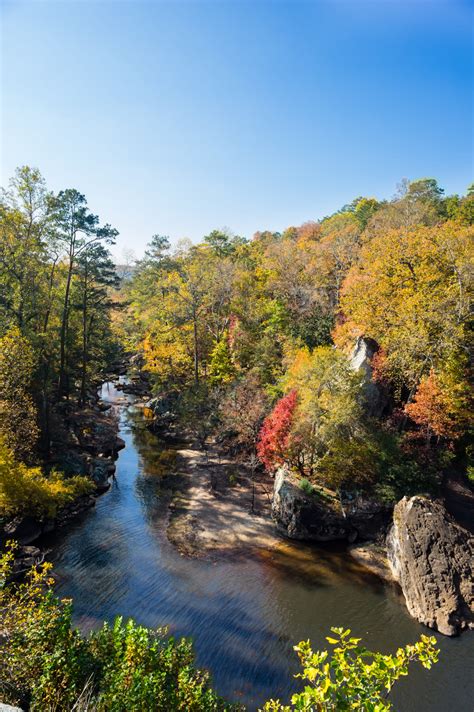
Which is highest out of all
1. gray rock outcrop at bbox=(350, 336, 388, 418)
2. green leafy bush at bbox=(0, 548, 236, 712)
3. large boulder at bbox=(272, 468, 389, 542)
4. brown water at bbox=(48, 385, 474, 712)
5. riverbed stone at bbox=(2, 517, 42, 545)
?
gray rock outcrop at bbox=(350, 336, 388, 418)

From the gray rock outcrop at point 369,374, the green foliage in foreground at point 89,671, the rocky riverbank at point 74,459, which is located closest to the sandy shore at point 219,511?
the rocky riverbank at point 74,459

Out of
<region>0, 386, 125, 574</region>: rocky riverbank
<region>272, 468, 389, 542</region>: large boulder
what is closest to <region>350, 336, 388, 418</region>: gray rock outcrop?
<region>272, 468, 389, 542</region>: large boulder

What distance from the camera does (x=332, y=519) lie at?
2323 centimetres

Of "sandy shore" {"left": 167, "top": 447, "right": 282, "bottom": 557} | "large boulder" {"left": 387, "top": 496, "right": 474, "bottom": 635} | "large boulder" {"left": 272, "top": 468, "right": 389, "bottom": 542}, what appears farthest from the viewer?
"large boulder" {"left": 272, "top": 468, "right": 389, "bottom": 542}

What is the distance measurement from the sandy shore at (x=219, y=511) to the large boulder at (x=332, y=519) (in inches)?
66.1

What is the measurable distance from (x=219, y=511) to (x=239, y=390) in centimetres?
1054

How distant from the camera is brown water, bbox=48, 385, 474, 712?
→ 1452 cm

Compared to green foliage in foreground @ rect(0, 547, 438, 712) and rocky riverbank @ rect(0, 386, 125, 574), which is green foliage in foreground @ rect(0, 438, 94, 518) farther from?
green foliage in foreground @ rect(0, 547, 438, 712)

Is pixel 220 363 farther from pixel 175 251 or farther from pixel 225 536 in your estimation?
pixel 175 251

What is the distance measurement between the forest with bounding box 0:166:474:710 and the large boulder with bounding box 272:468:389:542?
2.53 feet

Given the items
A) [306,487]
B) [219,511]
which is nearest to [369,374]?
[306,487]

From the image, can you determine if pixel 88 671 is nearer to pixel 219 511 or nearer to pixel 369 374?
pixel 219 511

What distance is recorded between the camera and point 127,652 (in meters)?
8.93

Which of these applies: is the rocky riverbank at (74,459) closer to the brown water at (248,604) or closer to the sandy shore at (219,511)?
the brown water at (248,604)
